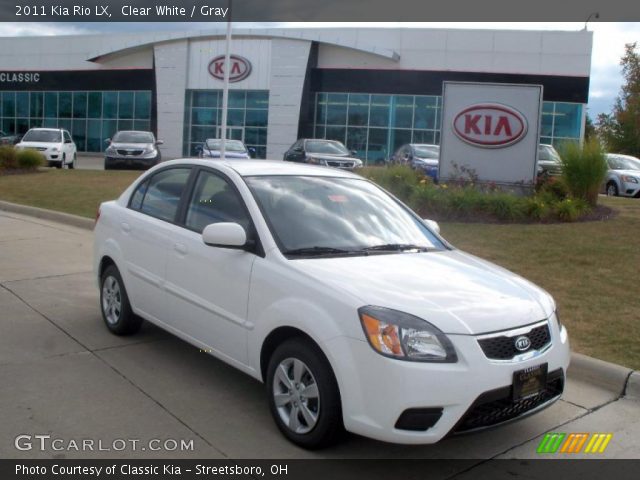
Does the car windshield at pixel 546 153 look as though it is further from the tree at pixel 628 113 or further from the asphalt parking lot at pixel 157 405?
the tree at pixel 628 113

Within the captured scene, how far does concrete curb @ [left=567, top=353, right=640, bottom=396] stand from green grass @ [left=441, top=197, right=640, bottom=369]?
202 millimetres

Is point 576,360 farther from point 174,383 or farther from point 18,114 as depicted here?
point 18,114

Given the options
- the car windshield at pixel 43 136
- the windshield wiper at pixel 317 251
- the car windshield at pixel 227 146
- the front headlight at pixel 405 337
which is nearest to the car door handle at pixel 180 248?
the windshield wiper at pixel 317 251

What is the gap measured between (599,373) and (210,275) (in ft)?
10.1

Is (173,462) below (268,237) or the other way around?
below

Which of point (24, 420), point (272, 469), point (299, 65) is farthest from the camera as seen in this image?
point (299, 65)

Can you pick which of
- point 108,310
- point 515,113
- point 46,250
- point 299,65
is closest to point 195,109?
point 299,65

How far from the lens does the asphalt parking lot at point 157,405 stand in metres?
4.25

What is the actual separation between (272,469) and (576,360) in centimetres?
291

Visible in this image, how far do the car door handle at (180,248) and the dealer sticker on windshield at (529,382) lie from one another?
2560 mm

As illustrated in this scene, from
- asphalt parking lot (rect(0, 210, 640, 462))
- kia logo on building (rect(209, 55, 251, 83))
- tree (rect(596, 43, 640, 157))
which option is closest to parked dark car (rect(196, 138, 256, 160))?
kia logo on building (rect(209, 55, 251, 83))

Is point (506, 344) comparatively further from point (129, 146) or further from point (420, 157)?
point (129, 146)

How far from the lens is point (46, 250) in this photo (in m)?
10.3

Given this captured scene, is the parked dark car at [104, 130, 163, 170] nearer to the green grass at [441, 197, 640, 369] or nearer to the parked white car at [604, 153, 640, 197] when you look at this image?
the green grass at [441, 197, 640, 369]
